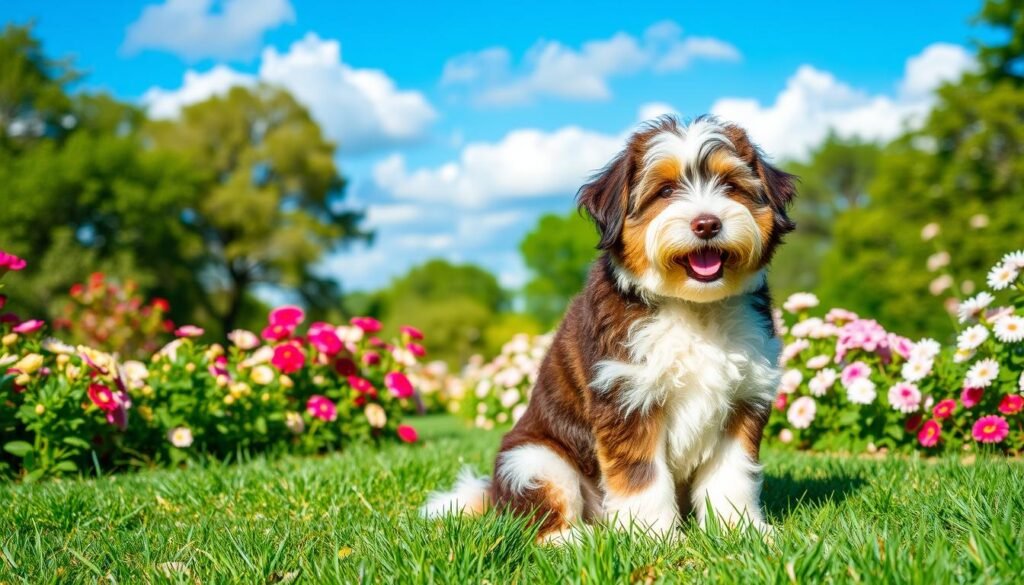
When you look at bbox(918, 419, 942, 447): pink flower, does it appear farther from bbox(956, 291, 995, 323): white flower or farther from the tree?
the tree

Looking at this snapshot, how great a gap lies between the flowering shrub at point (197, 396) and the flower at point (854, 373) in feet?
13.7

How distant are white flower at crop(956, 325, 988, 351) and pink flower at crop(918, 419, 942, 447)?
0.65 metres

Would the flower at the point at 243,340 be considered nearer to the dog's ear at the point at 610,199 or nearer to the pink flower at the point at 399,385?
the pink flower at the point at 399,385

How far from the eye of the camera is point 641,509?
364 cm

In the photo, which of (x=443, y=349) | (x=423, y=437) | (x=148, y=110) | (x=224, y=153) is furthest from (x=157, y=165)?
(x=423, y=437)

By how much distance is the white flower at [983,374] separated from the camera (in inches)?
225

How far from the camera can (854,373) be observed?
663 centimetres

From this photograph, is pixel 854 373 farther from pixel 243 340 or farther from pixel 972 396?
pixel 243 340

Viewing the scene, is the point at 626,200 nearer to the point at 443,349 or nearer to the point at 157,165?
the point at 157,165

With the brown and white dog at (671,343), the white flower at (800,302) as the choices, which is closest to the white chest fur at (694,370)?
the brown and white dog at (671,343)

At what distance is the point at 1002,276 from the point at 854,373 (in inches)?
56.0

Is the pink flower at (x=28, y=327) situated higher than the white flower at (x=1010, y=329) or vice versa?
the white flower at (x=1010, y=329)

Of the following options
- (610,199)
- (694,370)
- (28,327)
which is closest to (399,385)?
(28,327)

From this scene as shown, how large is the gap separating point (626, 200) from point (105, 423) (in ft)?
16.0
